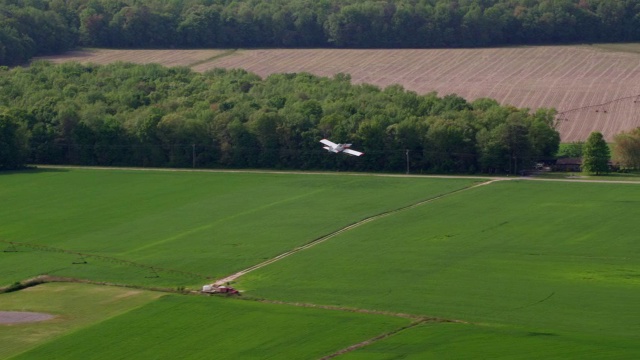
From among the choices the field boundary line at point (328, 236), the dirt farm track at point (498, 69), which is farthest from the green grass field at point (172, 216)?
the dirt farm track at point (498, 69)

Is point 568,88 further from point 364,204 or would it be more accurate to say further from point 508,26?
point 364,204

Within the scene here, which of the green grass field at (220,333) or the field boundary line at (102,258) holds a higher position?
the field boundary line at (102,258)

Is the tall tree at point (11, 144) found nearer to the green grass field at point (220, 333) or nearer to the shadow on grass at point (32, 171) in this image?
the shadow on grass at point (32, 171)

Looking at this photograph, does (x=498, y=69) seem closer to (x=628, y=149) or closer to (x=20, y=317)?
(x=628, y=149)

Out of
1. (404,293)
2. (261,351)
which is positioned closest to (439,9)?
(404,293)

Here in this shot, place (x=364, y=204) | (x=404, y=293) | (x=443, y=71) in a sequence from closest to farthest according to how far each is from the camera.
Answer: (x=404, y=293), (x=364, y=204), (x=443, y=71)

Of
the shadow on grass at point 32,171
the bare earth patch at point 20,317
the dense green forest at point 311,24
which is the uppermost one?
the dense green forest at point 311,24
